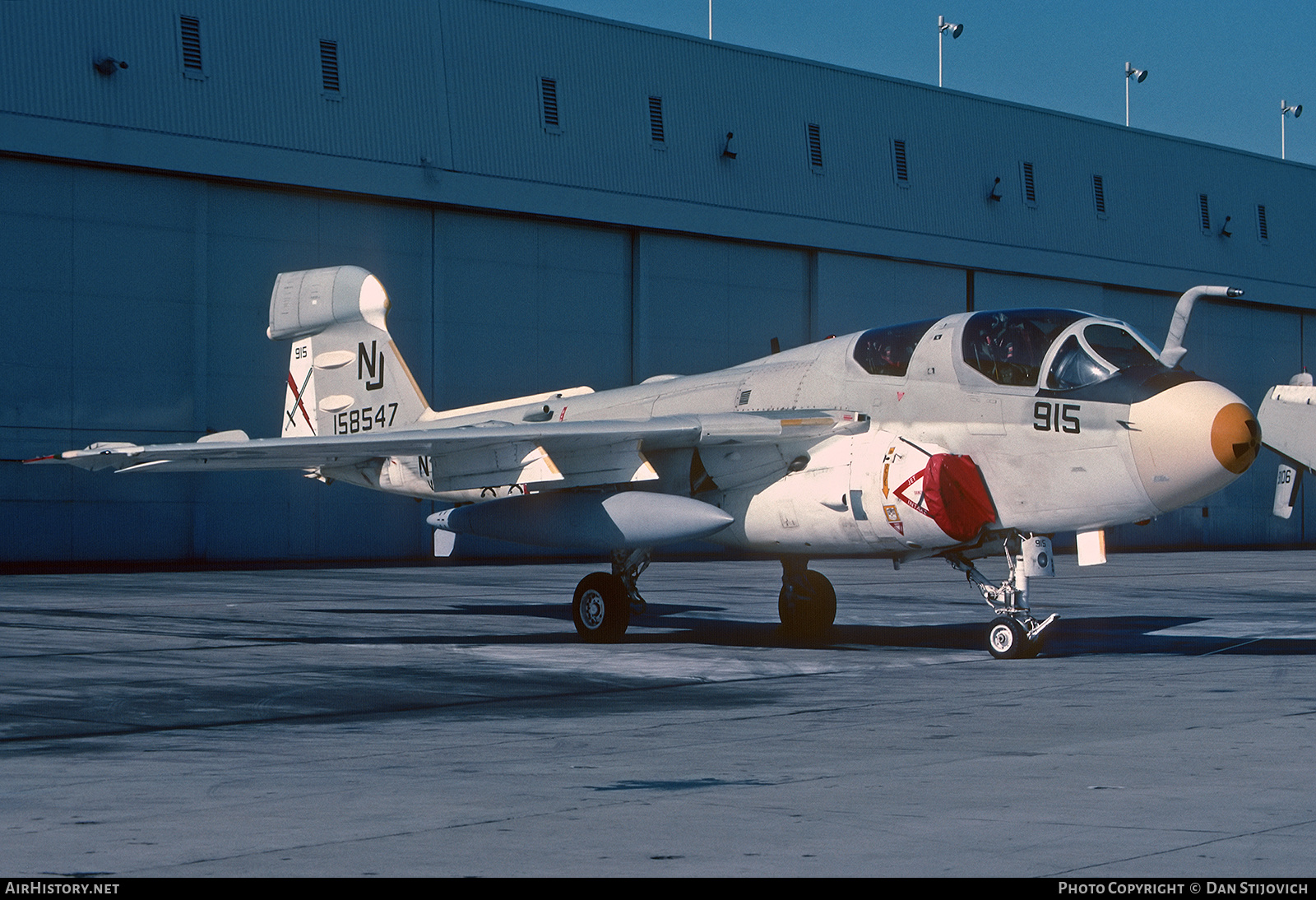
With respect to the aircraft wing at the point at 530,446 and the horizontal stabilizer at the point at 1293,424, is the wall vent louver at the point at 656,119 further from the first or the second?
the aircraft wing at the point at 530,446

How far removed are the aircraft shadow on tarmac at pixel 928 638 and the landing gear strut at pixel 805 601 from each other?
0.49 feet

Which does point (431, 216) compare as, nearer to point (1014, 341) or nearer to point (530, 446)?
point (530, 446)

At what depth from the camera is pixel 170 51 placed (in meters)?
33.4

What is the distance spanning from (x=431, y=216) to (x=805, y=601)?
79.1 feet

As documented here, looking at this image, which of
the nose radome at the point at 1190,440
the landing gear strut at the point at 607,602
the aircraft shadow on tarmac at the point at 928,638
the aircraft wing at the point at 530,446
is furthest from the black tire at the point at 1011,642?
the landing gear strut at the point at 607,602

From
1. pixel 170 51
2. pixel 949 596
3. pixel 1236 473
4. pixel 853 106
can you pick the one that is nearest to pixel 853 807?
pixel 1236 473

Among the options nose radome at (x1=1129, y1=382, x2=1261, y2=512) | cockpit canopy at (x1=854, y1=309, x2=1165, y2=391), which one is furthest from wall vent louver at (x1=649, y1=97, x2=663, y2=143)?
nose radome at (x1=1129, y1=382, x2=1261, y2=512)

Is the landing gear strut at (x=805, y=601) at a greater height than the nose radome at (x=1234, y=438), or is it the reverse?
the nose radome at (x=1234, y=438)

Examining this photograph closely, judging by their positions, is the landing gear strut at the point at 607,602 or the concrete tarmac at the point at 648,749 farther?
the landing gear strut at the point at 607,602

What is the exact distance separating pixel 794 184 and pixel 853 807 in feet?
127

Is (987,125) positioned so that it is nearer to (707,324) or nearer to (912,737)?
(707,324)

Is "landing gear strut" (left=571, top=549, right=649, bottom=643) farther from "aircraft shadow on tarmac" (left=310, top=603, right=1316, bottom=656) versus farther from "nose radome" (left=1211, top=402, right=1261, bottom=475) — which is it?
"nose radome" (left=1211, top=402, right=1261, bottom=475)

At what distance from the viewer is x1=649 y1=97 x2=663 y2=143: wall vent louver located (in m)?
41.1

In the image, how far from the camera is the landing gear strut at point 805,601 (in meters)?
16.3
